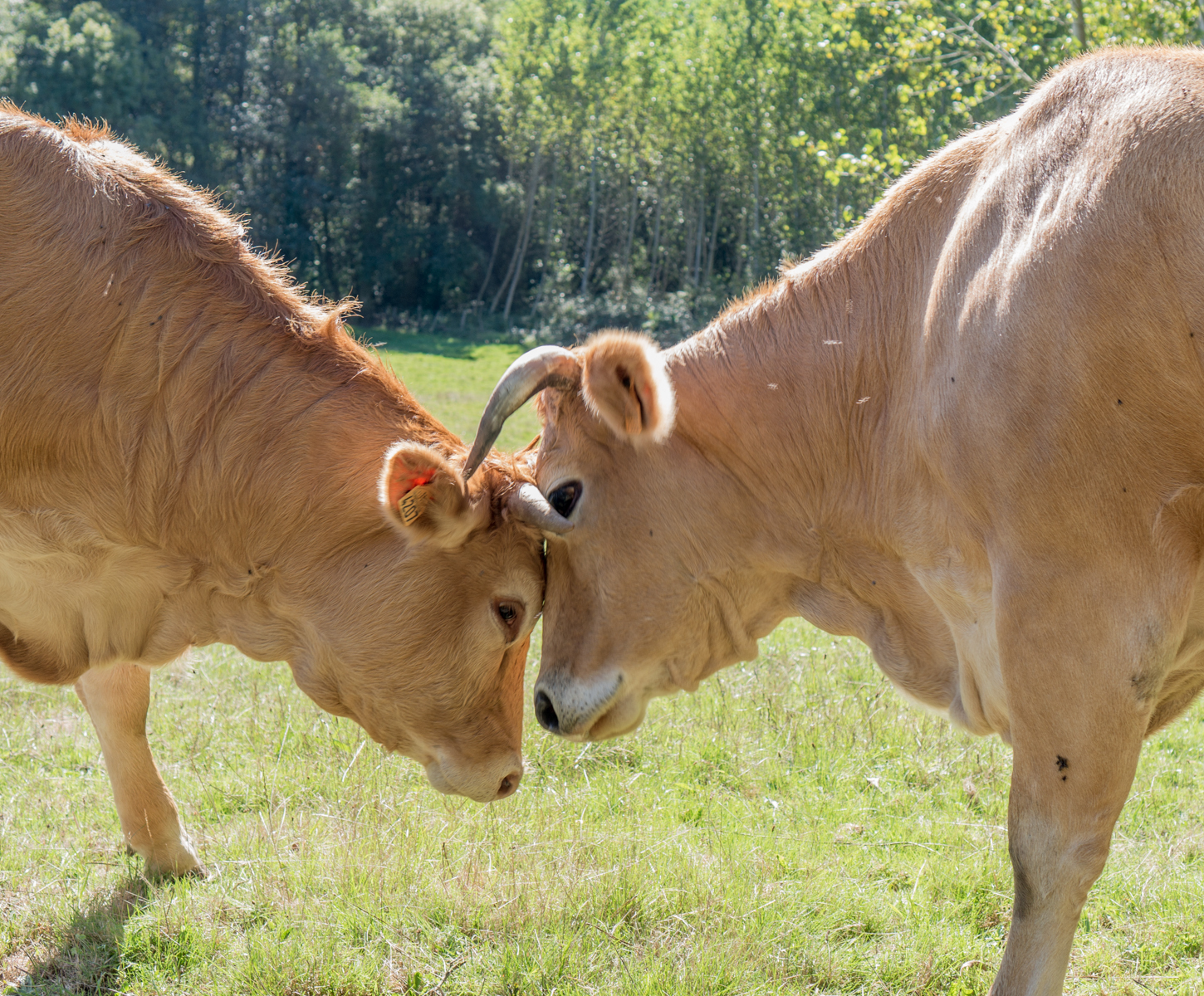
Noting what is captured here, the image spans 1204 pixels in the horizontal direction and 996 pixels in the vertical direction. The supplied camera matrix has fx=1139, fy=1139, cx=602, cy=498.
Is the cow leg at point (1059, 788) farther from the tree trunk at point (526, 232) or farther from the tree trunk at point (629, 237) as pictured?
the tree trunk at point (629, 237)

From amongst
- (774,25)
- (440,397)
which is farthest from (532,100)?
(440,397)

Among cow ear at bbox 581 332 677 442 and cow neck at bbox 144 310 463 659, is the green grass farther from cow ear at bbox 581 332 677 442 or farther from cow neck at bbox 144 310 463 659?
cow ear at bbox 581 332 677 442

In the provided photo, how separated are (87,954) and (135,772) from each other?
0.90 m

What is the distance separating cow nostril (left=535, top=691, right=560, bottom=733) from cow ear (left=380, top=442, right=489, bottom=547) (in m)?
0.79

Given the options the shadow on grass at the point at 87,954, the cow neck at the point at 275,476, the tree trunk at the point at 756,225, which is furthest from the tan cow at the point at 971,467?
the tree trunk at the point at 756,225

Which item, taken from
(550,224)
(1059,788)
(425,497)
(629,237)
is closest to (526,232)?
(550,224)

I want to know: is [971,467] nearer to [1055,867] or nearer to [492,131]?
[1055,867]

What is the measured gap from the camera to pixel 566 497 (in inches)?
168

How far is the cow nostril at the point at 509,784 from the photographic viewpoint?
4512mm

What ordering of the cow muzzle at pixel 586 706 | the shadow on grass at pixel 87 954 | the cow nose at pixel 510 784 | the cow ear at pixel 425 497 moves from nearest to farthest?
the cow ear at pixel 425 497 < the shadow on grass at pixel 87 954 < the cow muzzle at pixel 586 706 < the cow nose at pixel 510 784

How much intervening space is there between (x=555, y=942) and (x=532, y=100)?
49320 millimetres

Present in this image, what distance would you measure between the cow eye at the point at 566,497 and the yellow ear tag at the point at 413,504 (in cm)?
63

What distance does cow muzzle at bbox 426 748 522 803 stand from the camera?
4.37 m

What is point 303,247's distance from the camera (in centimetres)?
5053
